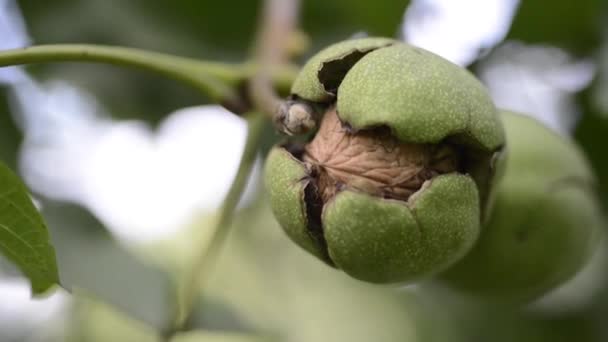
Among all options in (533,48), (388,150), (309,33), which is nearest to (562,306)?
(533,48)

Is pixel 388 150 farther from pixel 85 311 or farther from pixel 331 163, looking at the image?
pixel 85 311

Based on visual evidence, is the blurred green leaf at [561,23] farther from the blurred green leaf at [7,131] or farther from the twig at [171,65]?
the blurred green leaf at [7,131]

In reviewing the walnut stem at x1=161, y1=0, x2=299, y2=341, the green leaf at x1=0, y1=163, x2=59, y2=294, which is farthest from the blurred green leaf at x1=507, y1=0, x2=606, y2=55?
the green leaf at x1=0, y1=163, x2=59, y2=294

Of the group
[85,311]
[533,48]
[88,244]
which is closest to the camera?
[88,244]

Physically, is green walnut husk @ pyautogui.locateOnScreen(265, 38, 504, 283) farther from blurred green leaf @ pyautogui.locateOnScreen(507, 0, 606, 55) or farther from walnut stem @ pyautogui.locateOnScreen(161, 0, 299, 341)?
blurred green leaf @ pyautogui.locateOnScreen(507, 0, 606, 55)

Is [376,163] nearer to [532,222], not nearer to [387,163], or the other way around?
[387,163]
